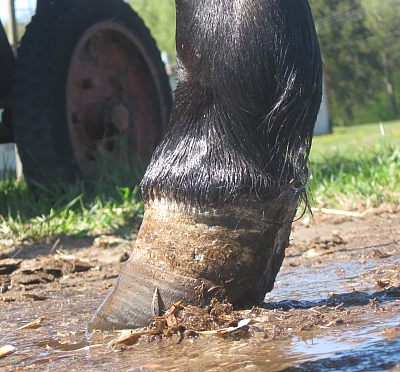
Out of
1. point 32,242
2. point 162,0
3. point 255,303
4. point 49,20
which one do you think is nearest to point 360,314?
point 255,303

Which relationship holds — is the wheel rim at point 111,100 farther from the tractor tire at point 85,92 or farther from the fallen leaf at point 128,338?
the fallen leaf at point 128,338

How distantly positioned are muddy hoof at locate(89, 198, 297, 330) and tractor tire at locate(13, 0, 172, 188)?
4.19 meters

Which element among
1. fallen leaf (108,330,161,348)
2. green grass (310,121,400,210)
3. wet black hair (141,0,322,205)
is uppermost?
wet black hair (141,0,322,205)

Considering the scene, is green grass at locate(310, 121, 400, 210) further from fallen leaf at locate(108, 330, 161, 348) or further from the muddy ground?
fallen leaf at locate(108, 330, 161, 348)

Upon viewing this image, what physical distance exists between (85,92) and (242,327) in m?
5.06

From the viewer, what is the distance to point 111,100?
7.71m

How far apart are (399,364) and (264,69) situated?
0.89m

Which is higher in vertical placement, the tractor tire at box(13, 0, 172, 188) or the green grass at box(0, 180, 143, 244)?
the tractor tire at box(13, 0, 172, 188)

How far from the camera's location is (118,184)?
7273mm

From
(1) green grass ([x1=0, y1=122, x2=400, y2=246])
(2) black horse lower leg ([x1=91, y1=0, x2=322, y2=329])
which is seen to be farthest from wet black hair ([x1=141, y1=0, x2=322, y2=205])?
(1) green grass ([x1=0, y1=122, x2=400, y2=246])

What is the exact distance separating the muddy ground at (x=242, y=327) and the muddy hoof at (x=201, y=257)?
6 cm

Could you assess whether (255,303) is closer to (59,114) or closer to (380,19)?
(59,114)

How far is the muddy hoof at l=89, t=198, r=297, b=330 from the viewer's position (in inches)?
112

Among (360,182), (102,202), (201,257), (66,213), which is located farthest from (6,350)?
(360,182)
